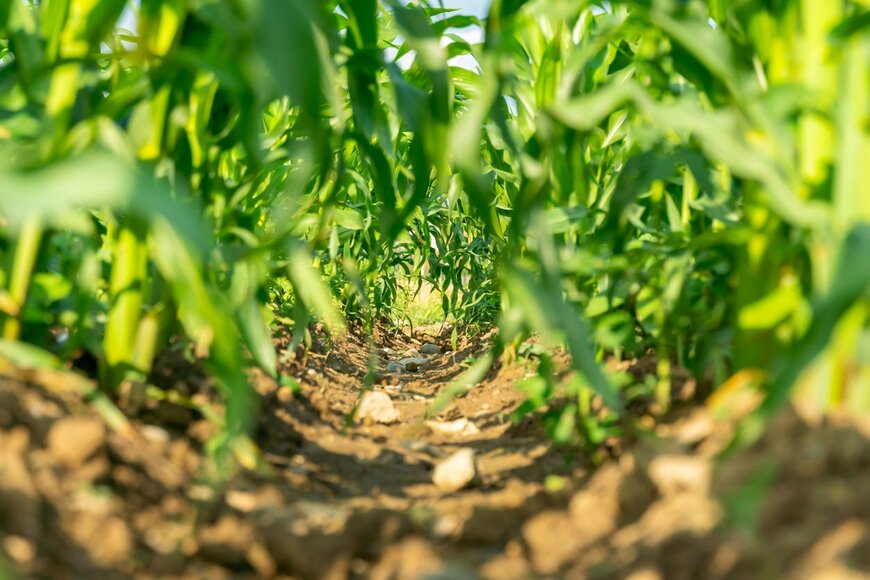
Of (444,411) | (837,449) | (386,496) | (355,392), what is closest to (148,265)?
(386,496)

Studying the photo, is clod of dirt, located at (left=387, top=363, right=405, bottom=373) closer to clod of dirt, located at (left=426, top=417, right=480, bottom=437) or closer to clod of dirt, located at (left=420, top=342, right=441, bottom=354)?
clod of dirt, located at (left=420, top=342, right=441, bottom=354)

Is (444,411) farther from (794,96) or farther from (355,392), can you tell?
(794,96)

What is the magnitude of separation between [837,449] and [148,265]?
1.18m

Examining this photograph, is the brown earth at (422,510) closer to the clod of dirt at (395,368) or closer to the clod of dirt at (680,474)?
the clod of dirt at (680,474)

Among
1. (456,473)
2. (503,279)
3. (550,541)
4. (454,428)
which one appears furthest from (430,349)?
(550,541)

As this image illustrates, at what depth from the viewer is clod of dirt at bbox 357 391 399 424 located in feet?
8.46

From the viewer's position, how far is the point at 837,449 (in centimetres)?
91

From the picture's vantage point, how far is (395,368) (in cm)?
466

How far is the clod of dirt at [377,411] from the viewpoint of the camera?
2578 millimetres

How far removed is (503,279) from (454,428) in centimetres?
111

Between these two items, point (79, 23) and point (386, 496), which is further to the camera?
point (386, 496)

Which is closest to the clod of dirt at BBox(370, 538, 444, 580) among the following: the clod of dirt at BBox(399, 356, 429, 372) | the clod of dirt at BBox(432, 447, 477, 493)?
the clod of dirt at BBox(432, 447, 477, 493)

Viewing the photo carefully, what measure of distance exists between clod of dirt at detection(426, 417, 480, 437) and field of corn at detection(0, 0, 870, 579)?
41 cm

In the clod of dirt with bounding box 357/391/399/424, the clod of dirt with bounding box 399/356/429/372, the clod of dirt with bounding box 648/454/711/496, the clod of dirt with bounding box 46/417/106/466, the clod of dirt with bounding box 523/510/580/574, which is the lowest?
the clod of dirt with bounding box 399/356/429/372
